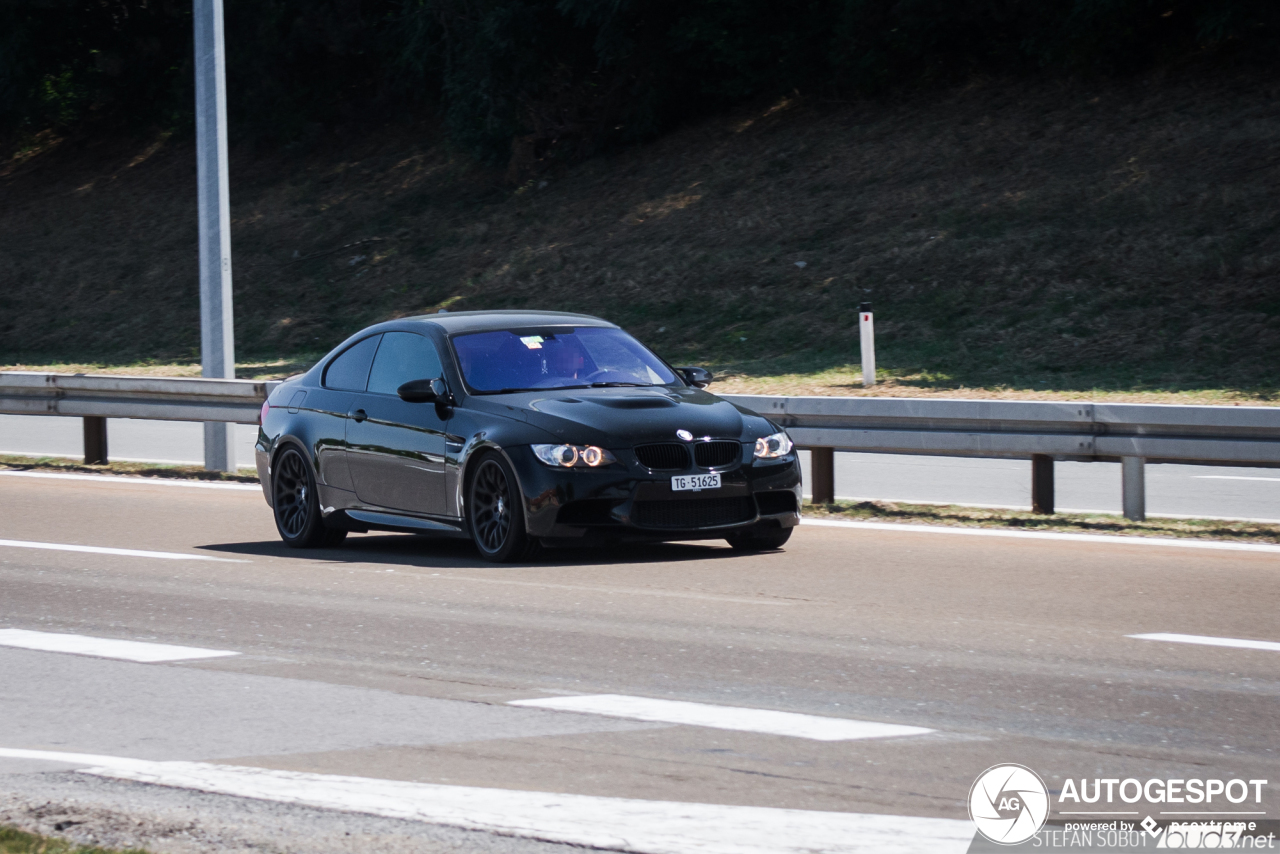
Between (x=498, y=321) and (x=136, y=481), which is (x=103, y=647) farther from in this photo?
(x=136, y=481)

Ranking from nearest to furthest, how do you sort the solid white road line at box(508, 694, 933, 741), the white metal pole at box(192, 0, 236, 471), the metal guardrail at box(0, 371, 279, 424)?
the solid white road line at box(508, 694, 933, 741) → the metal guardrail at box(0, 371, 279, 424) → the white metal pole at box(192, 0, 236, 471)

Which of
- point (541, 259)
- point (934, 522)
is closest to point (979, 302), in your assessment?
point (541, 259)

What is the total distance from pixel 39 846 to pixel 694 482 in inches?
233

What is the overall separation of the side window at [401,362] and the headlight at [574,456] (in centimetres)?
134

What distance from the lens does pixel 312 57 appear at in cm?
4275

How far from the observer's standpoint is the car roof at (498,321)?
1137 cm

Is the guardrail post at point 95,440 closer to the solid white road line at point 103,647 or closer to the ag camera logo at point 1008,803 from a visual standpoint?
the solid white road line at point 103,647

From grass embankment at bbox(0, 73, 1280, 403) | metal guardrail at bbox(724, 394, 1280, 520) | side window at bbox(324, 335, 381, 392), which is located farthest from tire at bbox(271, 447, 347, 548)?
grass embankment at bbox(0, 73, 1280, 403)

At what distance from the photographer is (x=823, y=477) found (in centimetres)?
1339

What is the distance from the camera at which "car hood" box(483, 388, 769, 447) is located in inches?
399

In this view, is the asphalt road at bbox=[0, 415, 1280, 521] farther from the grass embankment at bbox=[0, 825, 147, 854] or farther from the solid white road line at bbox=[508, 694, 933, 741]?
the grass embankment at bbox=[0, 825, 147, 854]

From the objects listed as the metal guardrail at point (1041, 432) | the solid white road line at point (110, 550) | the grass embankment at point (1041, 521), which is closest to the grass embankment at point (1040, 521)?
the grass embankment at point (1041, 521)

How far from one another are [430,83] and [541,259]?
887 cm

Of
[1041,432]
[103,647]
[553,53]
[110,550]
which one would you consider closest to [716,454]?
[1041,432]
